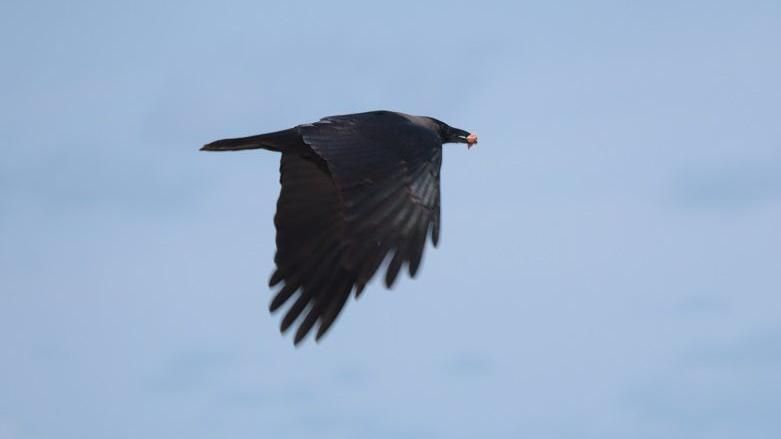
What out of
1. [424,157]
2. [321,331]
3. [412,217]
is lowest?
[321,331]

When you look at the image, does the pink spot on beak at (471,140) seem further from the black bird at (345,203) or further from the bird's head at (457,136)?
the black bird at (345,203)

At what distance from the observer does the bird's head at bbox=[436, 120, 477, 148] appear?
67.3 feet

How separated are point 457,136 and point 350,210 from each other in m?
4.72

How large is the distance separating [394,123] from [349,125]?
0.53m

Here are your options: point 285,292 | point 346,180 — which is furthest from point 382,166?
point 285,292

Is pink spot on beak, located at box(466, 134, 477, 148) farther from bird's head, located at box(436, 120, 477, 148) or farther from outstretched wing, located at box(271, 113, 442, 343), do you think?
outstretched wing, located at box(271, 113, 442, 343)

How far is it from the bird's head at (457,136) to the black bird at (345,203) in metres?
1.75

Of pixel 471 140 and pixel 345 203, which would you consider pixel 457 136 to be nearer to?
pixel 471 140

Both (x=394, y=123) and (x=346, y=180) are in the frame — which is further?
(x=394, y=123)

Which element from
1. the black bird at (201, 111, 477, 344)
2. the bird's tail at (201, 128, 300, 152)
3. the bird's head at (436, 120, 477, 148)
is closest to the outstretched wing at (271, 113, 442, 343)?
the black bird at (201, 111, 477, 344)

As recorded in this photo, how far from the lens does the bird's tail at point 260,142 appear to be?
1838 centimetres

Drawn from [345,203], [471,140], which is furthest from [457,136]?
[345,203]

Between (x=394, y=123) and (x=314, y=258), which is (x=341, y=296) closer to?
(x=314, y=258)

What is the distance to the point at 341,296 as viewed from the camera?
16.1 meters
